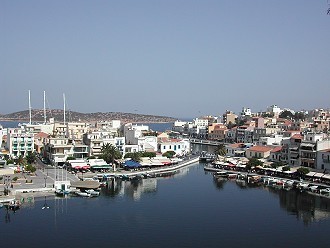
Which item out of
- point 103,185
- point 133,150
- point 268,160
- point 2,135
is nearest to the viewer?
point 103,185

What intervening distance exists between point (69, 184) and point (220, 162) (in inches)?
544

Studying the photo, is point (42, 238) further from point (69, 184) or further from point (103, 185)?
point (103, 185)

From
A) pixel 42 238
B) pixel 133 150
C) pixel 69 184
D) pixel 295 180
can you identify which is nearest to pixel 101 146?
pixel 133 150

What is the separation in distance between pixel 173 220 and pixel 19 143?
748 inches

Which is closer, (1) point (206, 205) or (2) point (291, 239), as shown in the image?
(2) point (291, 239)

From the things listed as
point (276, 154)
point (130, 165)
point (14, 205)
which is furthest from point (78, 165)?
point (276, 154)

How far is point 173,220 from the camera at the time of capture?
1825 centimetres

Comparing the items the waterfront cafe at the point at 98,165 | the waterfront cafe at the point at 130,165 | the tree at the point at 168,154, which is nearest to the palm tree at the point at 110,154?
the waterfront cafe at the point at 98,165

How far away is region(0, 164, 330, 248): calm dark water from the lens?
15688 mm

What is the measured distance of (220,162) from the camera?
33.8m

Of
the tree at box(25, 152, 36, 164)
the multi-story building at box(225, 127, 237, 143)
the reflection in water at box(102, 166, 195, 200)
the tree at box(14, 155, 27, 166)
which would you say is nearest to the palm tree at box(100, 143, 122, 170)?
the reflection in water at box(102, 166, 195, 200)

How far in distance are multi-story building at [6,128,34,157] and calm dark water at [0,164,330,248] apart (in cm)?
1153

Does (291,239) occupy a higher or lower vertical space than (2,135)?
lower

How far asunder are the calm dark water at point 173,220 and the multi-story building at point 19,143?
11530 mm
